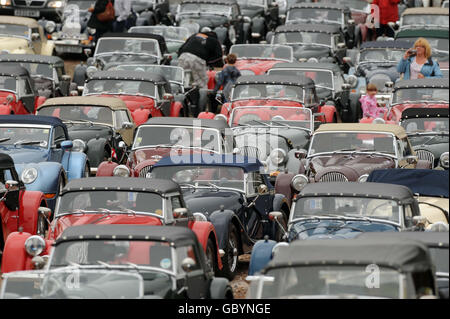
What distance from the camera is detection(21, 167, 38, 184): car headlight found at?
1737 centimetres

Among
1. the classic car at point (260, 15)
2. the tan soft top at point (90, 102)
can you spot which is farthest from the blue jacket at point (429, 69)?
the classic car at point (260, 15)

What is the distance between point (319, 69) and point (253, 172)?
950cm

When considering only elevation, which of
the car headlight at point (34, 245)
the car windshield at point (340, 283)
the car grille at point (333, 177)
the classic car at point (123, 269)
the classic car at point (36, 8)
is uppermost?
the car windshield at point (340, 283)

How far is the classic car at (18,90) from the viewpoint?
23.8 meters

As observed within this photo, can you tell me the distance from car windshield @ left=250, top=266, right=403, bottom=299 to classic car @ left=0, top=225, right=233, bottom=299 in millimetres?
1315

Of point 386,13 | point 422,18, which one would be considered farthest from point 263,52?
point 422,18

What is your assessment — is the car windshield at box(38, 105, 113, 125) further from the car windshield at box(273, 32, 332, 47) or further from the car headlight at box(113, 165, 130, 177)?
the car windshield at box(273, 32, 332, 47)

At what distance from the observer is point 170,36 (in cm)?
3122

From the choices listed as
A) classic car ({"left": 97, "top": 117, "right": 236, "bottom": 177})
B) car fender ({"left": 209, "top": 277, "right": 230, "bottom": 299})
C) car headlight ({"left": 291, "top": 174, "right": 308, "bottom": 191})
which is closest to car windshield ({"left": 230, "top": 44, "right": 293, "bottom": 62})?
classic car ({"left": 97, "top": 117, "right": 236, "bottom": 177})

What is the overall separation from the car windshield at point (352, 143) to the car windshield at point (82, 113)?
168 inches

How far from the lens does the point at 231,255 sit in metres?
15.4

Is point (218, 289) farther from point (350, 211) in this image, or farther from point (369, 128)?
point (369, 128)

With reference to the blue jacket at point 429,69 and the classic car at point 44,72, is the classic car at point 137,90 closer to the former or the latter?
the classic car at point 44,72

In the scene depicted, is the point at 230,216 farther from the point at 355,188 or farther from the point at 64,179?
the point at 64,179
